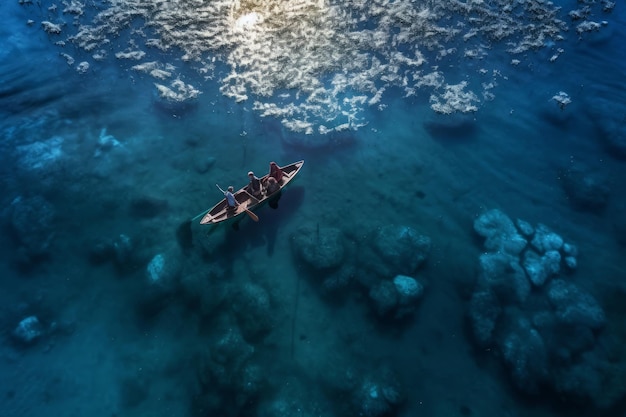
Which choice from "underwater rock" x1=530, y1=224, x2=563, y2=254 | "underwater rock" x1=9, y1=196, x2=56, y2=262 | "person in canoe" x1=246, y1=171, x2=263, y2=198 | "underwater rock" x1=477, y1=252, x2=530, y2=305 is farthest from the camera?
"underwater rock" x1=530, y1=224, x2=563, y2=254

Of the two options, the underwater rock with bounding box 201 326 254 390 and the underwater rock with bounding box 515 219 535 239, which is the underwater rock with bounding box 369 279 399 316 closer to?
the underwater rock with bounding box 201 326 254 390

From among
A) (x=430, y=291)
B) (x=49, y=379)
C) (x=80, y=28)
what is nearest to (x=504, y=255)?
(x=430, y=291)

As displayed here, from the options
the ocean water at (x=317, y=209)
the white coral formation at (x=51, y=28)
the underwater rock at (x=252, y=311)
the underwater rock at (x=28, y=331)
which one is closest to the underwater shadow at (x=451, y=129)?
the ocean water at (x=317, y=209)

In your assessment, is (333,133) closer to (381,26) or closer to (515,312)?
(381,26)

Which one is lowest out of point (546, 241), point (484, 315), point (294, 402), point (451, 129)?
point (294, 402)

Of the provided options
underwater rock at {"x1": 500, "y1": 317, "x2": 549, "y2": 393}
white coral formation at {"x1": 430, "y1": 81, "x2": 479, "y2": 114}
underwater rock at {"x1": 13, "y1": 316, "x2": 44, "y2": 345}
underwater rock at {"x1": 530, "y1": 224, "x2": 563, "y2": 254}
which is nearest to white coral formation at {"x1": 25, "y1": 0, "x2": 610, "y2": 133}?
white coral formation at {"x1": 430, "y1": 81, "x2": 479, "y2": 114}

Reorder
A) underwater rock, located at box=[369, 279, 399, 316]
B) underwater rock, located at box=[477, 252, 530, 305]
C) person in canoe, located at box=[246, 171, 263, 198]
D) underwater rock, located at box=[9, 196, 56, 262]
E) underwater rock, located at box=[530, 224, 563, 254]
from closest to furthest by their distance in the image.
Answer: underwater rock, located at box=[369, 279, 399, 316] → underwater rock, located at box=[477, 252, 530, 305] → person in canoe, located at box=[246, 171, 263, 198] → underwater rock, located at box=[9, 196, 56, 262] → underwater rock, located at box=[530, 224, 563, 254]

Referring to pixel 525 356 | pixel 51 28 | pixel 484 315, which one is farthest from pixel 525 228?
pixel 51 28

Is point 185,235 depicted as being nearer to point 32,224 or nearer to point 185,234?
point 185,234
